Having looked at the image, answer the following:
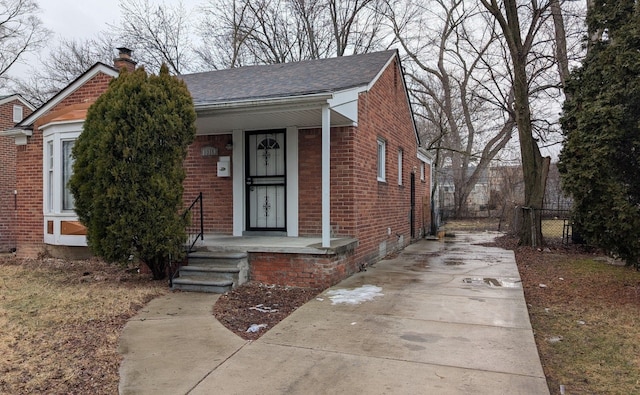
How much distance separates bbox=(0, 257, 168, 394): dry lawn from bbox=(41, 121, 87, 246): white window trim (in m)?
0.98

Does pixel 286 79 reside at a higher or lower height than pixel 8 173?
higher

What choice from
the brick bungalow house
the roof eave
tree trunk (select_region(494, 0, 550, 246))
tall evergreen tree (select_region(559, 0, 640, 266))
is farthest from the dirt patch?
tree trunk (select_region(494, 0, 550, 246))

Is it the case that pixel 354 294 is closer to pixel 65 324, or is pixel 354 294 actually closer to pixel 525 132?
pixel 65 324

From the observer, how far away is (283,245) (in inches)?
265

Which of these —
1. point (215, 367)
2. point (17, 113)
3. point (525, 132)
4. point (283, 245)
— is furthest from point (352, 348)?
point (17, 113)

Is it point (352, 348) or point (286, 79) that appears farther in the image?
point (286, 79)

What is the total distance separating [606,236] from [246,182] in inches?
238

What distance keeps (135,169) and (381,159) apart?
5446 millimetres

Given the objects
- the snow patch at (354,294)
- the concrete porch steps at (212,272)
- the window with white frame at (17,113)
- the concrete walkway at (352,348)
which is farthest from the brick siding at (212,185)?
the window with white frame at (17,113)

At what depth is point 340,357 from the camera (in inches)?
144

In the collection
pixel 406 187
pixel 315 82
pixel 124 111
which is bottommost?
pixel 406 187

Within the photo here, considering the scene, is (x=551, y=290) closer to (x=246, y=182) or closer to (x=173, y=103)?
(x=246, y=182)

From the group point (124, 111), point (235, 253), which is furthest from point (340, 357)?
point (124, 111)

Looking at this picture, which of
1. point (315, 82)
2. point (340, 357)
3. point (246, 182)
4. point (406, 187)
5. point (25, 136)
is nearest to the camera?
point (340, 357)
